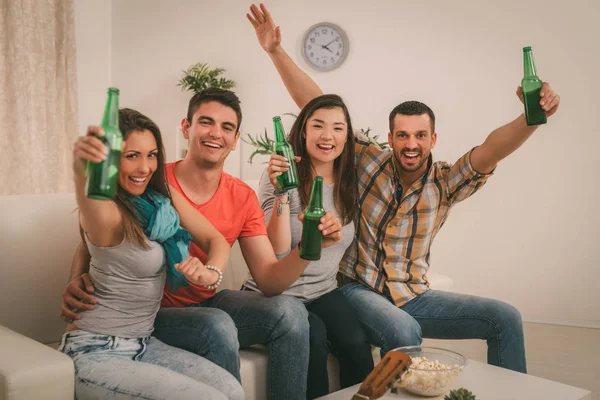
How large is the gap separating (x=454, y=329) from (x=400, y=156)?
606 millimetres

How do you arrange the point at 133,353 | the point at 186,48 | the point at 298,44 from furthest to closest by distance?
the point at 186,48
the point at 298,44
the point at 133,353

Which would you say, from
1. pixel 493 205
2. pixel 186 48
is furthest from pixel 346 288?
pixel 186 48

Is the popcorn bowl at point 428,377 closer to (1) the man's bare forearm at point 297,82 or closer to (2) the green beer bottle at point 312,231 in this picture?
(2) the green beer bottle at point 312,231

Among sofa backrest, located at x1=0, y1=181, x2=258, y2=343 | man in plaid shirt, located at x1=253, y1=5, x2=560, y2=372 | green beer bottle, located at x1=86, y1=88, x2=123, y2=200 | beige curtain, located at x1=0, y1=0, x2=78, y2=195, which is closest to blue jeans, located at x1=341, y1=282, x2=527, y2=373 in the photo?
man in plaid shirt, located at x1=253, y1=5, x2=560, y2=372

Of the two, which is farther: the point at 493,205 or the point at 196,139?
the point at 493,205

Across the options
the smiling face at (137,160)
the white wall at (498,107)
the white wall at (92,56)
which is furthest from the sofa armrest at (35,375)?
the white wall at (92,56)

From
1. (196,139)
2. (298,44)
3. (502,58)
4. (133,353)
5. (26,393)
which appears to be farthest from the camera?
(298,44)

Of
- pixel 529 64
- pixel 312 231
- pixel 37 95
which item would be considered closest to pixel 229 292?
pixel 312 231

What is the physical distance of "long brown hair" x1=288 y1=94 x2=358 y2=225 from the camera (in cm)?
199

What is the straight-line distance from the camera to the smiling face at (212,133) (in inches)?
70.6

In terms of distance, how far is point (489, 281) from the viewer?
12.9 ft

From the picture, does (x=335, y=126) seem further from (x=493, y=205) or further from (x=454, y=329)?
(x=493, y=205)

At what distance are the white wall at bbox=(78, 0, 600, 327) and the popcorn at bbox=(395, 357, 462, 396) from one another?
2.51 m

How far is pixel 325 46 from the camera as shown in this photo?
174 inches
